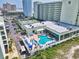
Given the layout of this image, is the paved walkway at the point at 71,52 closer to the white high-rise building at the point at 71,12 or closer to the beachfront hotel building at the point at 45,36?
the beachfront hotel building at the point at 45,36

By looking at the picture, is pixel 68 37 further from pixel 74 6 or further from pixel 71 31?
pixel 74 6

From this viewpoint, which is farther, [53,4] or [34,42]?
[53,4]

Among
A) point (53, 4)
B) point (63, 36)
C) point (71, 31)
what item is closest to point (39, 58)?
point (63, 36)

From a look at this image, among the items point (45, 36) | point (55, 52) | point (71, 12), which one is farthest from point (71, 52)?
point (71, 12)

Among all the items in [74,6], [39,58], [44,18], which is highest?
[74,6]

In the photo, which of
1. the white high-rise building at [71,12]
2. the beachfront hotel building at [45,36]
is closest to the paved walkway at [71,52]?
the beachfront hotel building at [45,36]

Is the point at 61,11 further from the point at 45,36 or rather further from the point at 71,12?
the point at 45,36

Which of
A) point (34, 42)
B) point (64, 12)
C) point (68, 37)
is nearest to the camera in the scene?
point (34, 42)
